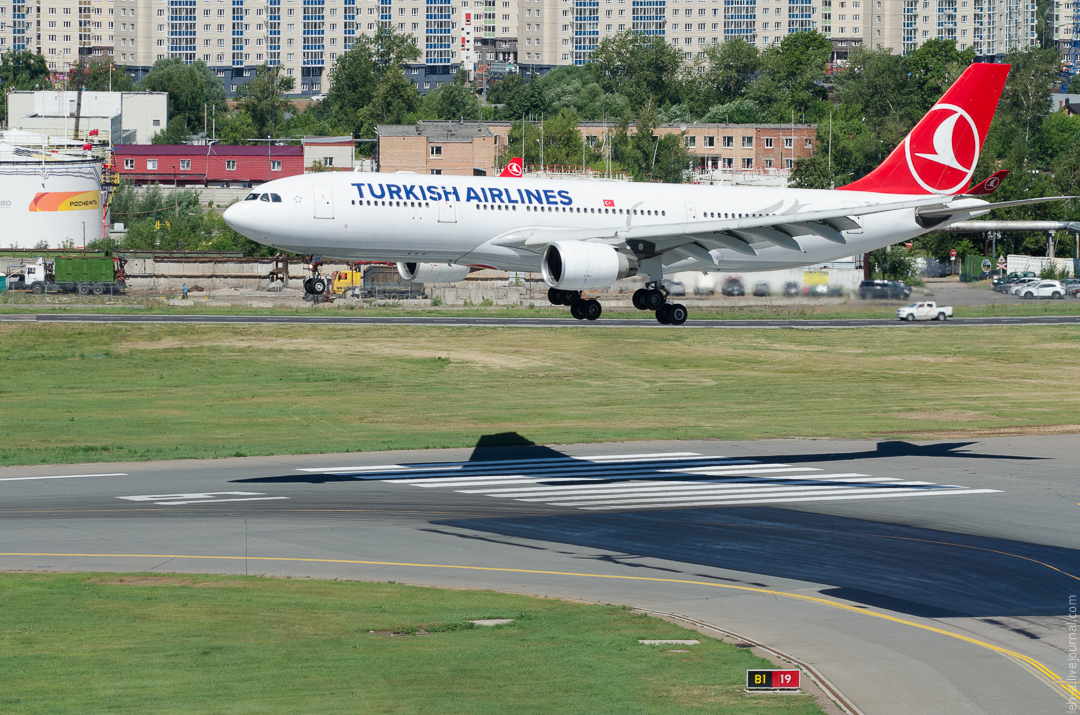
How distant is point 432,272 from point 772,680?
35478 millimetres

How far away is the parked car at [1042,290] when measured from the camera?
155m

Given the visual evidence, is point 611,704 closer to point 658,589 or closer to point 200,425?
point 658,589

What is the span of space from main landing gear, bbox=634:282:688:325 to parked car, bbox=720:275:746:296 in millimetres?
42027

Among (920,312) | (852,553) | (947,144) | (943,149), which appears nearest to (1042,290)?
(920,312)

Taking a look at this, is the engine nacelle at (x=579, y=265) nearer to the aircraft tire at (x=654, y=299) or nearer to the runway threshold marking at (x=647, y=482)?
the aircraft tire at (x=654, y=299)

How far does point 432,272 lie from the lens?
62688 mm

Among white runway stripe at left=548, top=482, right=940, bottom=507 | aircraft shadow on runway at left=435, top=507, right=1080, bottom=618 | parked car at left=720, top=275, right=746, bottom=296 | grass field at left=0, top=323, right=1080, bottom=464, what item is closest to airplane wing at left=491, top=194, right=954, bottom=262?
white runway stripe at left=548, top=482, right=940, bottom=507

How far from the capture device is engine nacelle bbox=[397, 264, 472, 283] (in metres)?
62.6

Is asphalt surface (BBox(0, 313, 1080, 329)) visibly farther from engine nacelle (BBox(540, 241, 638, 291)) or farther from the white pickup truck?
engine nacelle (BBox(540, 241, 638, 291))

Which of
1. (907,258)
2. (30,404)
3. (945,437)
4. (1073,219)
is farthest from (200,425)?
(1073,219)

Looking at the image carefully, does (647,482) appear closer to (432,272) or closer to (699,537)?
(699,537)

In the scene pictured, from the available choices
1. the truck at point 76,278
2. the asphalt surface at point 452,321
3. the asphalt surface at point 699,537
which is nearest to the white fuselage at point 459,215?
the asphalt surface at point 699,537

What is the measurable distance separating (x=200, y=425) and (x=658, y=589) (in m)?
47.8

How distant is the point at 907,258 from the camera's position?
527ft
